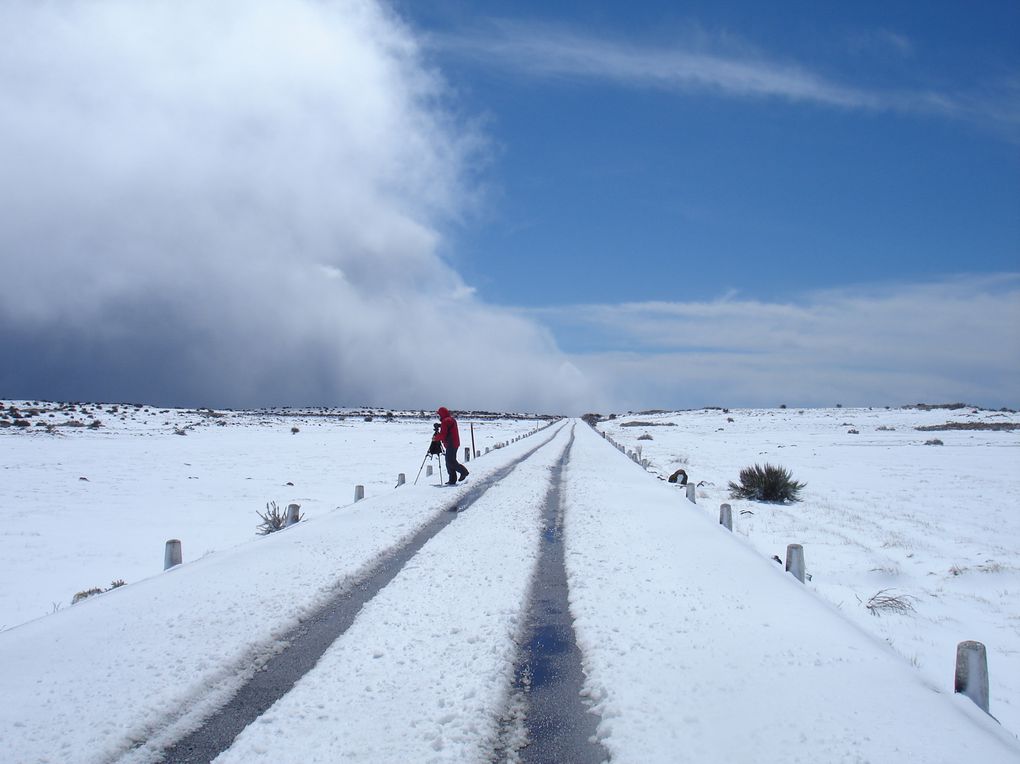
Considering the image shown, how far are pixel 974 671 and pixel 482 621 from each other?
407cm

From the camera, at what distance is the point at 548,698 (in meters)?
4.79

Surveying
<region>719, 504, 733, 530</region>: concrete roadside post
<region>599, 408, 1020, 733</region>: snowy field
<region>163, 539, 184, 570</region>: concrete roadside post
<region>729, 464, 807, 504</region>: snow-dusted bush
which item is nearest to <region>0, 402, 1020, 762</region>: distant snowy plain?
<region>599, 408, 1020, 733</region>: snowy field

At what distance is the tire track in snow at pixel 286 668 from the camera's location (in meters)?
4.07

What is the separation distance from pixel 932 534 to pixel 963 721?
32.4 feet

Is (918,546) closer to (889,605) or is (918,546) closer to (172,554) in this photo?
(889,605)

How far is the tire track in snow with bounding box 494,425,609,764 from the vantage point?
405cm

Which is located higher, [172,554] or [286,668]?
[172,554]

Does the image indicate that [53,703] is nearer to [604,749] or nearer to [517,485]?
[604,749]

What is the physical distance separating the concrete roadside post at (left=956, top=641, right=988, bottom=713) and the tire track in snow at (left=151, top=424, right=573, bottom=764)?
504 cm

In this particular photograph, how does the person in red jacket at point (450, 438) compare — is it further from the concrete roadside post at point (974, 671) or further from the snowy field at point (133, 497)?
the concrete roadside post at point (974, 671)

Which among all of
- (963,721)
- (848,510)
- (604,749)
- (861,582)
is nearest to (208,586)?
(604,749)

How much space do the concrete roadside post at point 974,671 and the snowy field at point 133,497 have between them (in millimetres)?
8757

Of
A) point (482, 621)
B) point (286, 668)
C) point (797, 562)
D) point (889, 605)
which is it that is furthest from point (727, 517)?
point (286, 668)

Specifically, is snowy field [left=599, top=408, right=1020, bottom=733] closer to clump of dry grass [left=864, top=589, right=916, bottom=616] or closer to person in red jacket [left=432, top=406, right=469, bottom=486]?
clump of dry grass [left=864, top=589, right=916, bottom=616]
